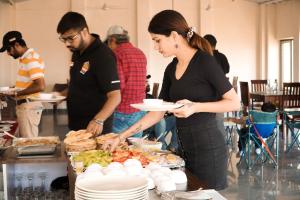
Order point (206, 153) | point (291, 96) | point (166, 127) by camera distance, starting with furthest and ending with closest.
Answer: point (291, 96)
point (166, 127)
point (206, 153)

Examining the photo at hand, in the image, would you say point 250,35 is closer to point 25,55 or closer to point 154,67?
point 154,67

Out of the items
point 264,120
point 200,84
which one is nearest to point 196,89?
point 200,84

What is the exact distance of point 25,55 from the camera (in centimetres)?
389

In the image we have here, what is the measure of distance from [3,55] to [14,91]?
711cm

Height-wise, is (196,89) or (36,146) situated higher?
(196,89)

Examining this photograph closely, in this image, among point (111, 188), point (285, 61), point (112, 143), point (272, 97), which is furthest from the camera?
point (285, 61)

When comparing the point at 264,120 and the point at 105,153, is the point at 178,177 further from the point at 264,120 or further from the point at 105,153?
the point at 264,120

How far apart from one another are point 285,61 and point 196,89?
32.3ft

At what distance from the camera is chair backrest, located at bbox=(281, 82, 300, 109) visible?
7.22 m

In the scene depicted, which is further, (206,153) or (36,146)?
(36,146)

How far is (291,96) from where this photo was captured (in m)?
7.27

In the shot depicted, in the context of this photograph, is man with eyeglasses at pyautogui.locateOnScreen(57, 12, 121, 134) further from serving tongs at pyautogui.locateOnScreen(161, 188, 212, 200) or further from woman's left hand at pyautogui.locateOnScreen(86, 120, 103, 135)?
serving tongs at pyautogui.locateOnScreen(161, 188, 212, 200)

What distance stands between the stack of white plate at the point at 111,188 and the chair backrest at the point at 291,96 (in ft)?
20.5

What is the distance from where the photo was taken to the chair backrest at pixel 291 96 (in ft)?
23.7
